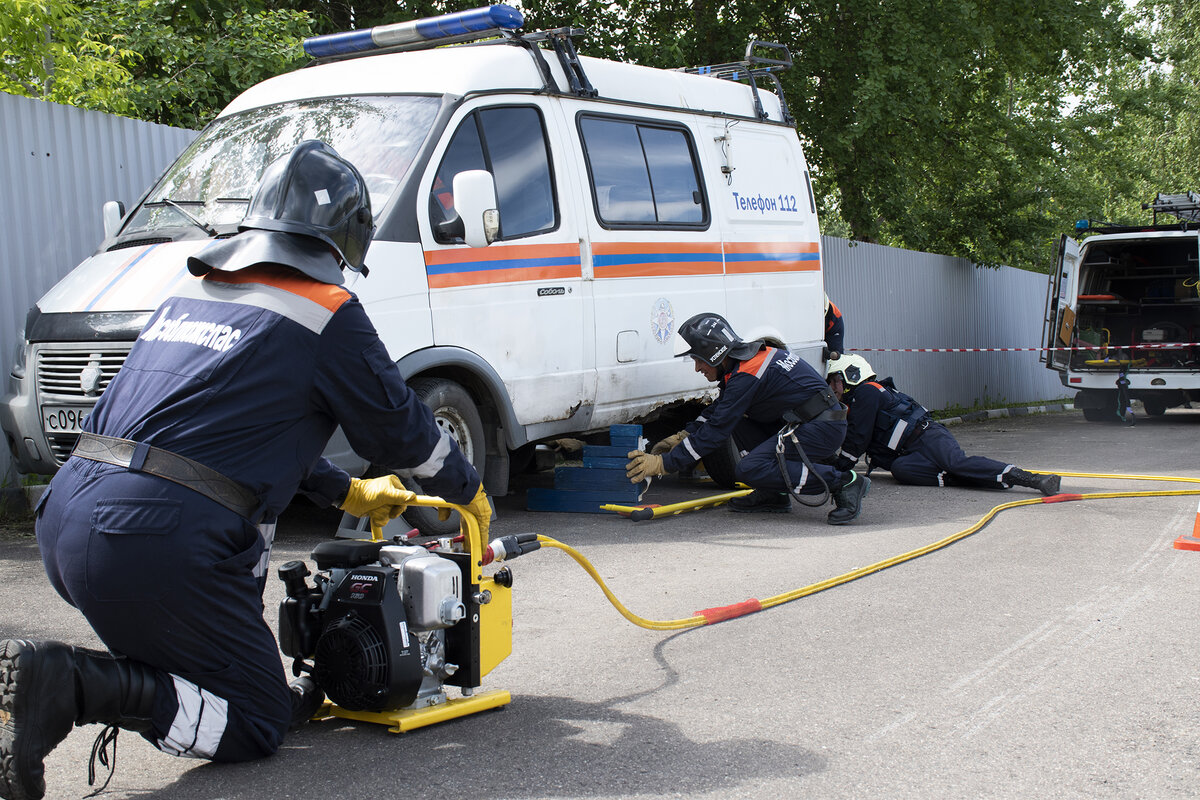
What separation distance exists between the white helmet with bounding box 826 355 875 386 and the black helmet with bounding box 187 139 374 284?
627 cm

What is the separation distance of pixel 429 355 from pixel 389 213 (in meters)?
0.81

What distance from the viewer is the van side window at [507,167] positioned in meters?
6.83

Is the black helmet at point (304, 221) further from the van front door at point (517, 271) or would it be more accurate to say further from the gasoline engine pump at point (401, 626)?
the van front door at point (517, 271)

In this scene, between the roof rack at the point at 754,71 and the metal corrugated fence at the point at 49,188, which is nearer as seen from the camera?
the metal corrugated fence at the point at 49,188

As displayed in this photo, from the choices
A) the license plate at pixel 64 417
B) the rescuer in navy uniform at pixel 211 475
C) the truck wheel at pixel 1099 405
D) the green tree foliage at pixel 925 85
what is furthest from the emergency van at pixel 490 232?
the truck wheel at pixel 1099 405

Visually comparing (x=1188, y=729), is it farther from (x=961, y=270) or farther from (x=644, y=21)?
(x=961, y=270)

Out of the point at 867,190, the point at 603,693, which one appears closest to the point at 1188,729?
the point at 603,693

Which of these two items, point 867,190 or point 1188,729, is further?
point 867,190

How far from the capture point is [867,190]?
55.3ft

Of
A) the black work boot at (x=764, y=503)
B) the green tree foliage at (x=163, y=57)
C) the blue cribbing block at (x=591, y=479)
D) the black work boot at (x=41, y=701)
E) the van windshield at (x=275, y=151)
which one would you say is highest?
the green tree foliage at (x=163, y=57)

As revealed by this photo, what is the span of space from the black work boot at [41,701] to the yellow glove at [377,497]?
98cm

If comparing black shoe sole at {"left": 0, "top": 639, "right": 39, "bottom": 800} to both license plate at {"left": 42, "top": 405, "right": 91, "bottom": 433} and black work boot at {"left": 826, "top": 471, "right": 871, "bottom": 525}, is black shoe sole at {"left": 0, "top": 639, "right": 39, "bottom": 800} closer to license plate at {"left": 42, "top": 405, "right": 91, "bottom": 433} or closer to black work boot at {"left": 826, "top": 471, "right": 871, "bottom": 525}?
license plate at {"left": 42, "top": 405, "right": 91, "bottom": 433}

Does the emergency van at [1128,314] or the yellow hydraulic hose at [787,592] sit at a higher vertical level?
the emergency van at [1128,314]

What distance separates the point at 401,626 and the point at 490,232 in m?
3.80
